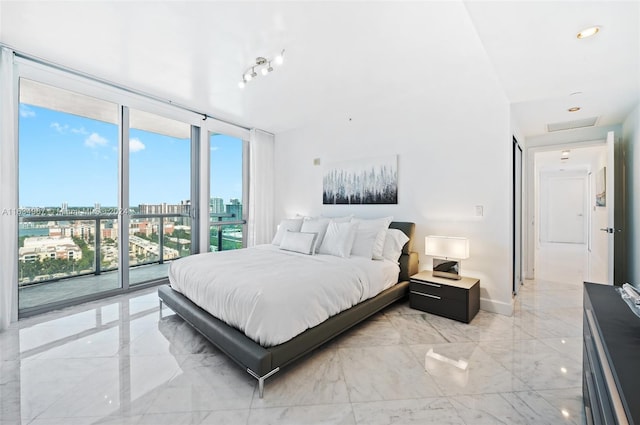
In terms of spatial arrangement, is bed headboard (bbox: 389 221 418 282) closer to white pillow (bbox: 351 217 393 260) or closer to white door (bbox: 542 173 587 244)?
white pillow (bbox: 351 217 393 260)

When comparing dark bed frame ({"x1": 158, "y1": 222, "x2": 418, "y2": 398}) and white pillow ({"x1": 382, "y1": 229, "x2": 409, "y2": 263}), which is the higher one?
white pillow ({"x1": 382, "y1": 229, "x2": 409, "y2": 263})

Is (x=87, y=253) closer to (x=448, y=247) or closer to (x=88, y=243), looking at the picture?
(x=88, y=243)

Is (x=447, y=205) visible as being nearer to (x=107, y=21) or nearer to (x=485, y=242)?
(x=485, y=242)

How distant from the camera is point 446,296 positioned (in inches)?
113

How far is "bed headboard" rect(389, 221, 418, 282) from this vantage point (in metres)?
3.37

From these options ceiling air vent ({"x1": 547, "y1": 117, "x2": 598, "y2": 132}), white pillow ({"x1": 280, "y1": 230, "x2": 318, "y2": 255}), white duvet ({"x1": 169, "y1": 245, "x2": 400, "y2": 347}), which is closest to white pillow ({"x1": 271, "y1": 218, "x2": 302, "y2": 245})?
white pillow ({"x1": 280, "y1": 230, "x2": 318, "y2": 255})

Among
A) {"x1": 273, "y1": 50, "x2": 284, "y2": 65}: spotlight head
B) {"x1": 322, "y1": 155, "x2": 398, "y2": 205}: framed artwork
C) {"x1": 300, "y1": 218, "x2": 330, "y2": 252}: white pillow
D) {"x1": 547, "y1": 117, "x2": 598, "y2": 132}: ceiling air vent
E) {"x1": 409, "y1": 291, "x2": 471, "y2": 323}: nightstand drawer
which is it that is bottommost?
{"x1": 409, "y1": 291, "x2": 471, "y2": 323}: nightstand drawer

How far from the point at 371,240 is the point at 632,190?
11.1 feet

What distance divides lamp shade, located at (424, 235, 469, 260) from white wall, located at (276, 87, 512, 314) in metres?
0.34

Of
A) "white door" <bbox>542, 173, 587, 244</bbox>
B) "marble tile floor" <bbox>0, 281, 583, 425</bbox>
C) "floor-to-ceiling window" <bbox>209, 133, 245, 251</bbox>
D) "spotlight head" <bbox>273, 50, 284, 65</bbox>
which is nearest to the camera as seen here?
"marble tile floor" <bbox>0, 281, 583, 425</bbox>

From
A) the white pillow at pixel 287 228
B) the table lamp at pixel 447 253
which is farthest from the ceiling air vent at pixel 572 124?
the white pillow at pixel 287 228

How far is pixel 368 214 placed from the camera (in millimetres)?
4070

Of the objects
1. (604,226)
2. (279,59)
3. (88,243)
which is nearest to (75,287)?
(88,243)

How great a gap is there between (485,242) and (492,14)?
2268mm
